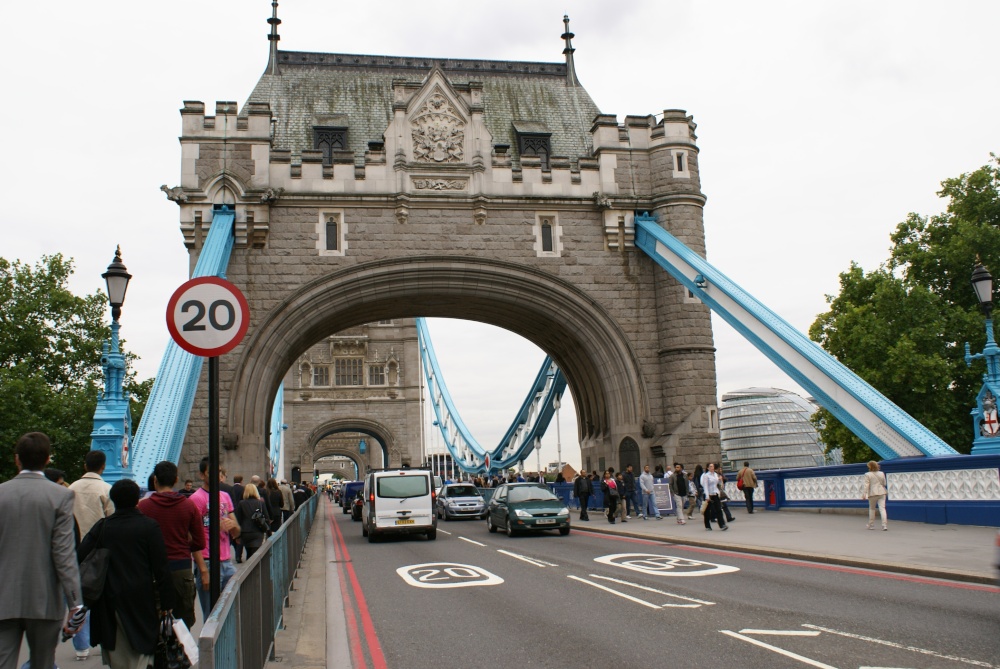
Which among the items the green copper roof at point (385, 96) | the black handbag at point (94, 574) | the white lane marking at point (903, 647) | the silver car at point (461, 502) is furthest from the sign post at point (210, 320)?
the silver car at point (461, 502)

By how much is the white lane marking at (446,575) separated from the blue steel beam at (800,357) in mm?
8273

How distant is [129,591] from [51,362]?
38.1 m

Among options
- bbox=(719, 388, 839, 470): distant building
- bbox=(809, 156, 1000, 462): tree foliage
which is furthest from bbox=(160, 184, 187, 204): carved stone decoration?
bbox=(719, 388, 839, 470): distant building

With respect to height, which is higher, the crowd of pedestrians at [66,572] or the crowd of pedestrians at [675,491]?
the crowd of pedestrians at [66,572]

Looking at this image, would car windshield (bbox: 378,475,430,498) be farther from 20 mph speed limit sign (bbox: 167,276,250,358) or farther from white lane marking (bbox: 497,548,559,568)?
20 mph speed limit sign (bbox: 167,276,250,358)

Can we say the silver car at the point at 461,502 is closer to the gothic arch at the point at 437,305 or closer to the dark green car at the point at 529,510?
the gothic arch at the point at 437,305

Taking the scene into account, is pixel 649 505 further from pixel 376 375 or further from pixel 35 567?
pixel 376 375

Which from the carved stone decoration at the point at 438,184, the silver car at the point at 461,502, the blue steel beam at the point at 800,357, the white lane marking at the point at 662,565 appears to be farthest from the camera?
the silver car at the point at 461,502

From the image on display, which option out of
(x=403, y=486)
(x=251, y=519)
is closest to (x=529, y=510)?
(x=403, y=486)

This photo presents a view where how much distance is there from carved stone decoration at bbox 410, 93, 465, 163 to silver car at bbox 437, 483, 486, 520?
1131 centimetres

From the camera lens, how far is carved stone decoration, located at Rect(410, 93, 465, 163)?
899 inches

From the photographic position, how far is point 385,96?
89.1 feet

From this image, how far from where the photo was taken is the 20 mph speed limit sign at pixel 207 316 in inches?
223

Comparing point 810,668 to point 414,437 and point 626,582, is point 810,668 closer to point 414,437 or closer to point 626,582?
point 626,582
